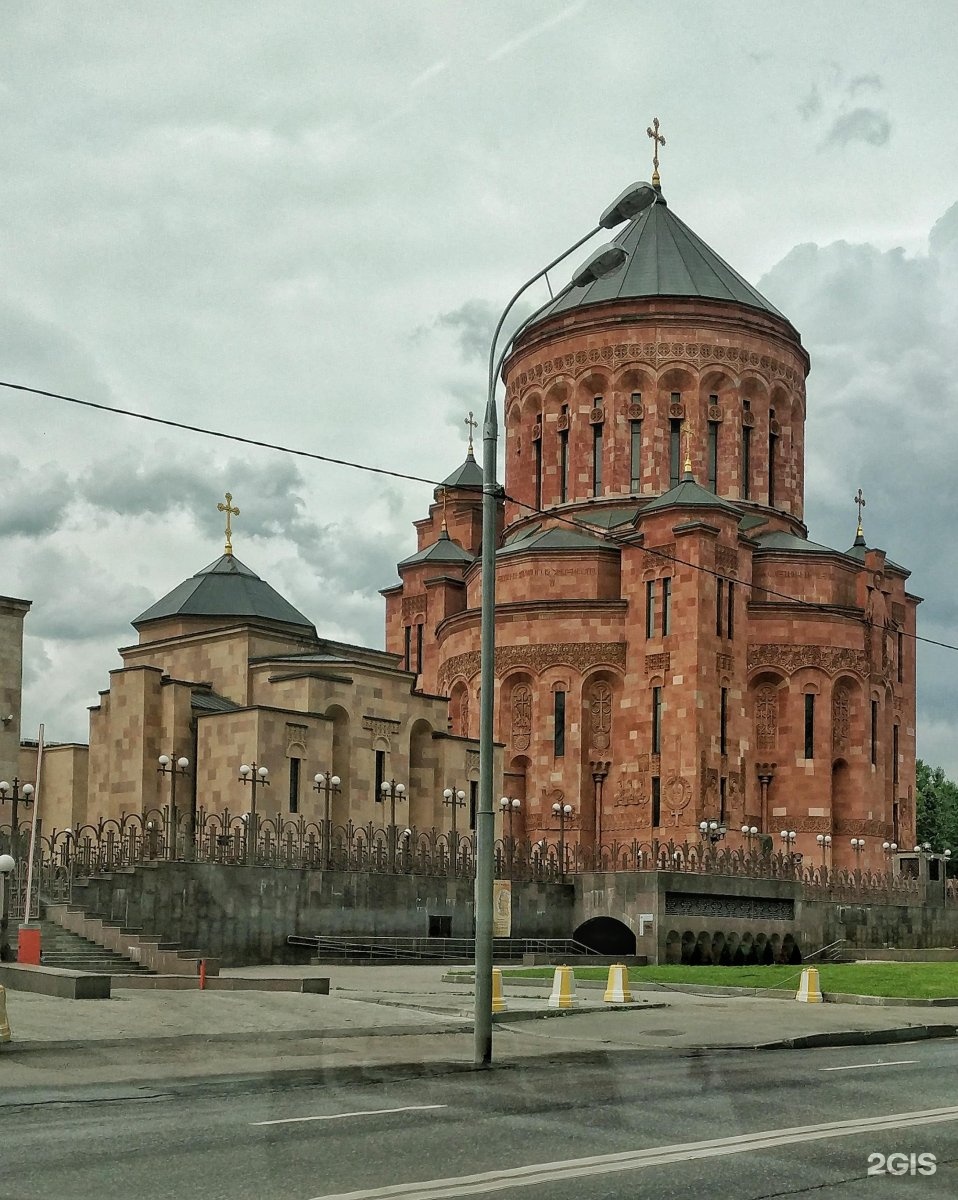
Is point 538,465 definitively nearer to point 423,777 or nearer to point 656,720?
point 656,720

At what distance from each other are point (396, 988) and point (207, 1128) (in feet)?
53.9

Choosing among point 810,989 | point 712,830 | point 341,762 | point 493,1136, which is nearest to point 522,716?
point 712,830

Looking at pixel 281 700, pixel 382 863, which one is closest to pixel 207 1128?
pixel 382 863

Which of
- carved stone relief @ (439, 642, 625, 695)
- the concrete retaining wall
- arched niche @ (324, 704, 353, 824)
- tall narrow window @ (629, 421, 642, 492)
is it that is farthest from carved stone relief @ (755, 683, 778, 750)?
the concrete retaining wall

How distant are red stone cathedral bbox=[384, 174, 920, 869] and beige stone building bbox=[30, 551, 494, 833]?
5387 millimetres

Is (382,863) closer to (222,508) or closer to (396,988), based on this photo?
(396,988)

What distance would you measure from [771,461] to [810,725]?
1205 cm

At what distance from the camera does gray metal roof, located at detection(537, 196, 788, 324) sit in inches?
2489

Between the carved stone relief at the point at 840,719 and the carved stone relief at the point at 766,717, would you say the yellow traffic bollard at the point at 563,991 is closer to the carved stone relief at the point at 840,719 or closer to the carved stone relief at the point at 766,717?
the carved stone relief at the point at 766,717

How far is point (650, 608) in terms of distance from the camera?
56719 mm

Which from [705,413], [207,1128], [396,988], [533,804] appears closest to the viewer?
[207,1128]

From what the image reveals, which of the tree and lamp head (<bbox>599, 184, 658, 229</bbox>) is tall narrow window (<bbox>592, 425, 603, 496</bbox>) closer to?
the tree

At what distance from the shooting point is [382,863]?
39.2 m

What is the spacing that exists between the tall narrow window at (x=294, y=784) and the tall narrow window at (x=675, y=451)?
20.9 m
